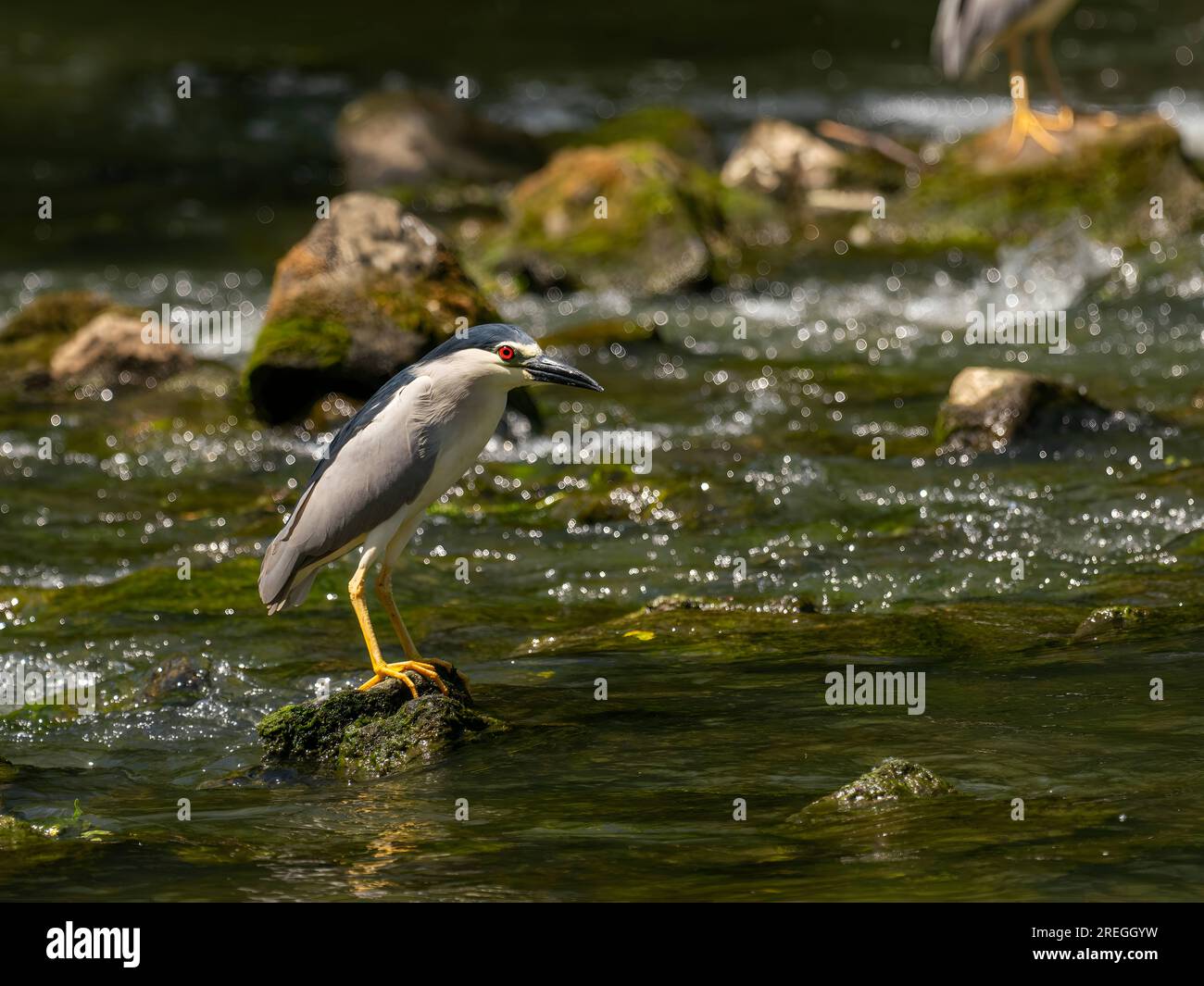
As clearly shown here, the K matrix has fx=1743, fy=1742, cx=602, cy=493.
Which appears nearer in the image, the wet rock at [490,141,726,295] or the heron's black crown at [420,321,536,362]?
the heron's black crown at [420,321,536,362]

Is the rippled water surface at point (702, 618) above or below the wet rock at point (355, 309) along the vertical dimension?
below

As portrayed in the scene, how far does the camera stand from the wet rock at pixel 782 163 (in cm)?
1794

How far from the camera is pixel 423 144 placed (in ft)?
64.7

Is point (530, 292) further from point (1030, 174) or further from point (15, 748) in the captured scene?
point (15, 748)

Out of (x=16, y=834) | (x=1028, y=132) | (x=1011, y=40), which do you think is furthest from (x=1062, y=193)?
(x=16, y=834)

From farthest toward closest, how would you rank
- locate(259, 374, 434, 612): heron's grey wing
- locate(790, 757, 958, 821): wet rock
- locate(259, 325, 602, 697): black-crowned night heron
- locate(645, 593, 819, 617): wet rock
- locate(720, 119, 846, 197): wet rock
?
locate(720, 119, 846, 197): wet rock
locate(645, 593, 819, 617): wet rock
locate(259, 374, 434, 612): heron's grey wing
locate(259, 325, 602, 697): black-crowned night heron
locate(790, 757, 958, 821): wet rock

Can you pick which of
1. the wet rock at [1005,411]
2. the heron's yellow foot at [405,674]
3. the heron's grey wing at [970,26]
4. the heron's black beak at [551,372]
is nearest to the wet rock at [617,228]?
the heron's grey wing at [970,26]

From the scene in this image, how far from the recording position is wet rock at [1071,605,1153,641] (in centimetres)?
708

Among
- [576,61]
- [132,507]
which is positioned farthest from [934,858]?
[576,61]

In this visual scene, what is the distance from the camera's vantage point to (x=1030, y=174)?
15.6m

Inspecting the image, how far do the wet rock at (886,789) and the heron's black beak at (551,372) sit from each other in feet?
6.01

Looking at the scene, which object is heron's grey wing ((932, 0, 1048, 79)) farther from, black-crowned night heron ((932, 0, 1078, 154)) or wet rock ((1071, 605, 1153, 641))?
wet rock ((1071, 605, 1153, 641))

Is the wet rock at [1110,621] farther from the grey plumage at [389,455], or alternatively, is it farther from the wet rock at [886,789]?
the grey plumage at [389,455]

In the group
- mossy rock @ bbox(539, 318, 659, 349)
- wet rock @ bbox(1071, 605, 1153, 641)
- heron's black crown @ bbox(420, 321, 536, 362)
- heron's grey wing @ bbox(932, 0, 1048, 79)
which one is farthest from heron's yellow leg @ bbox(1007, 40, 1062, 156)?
heron's black crown @ bbox(420, 321, 536, 362)
